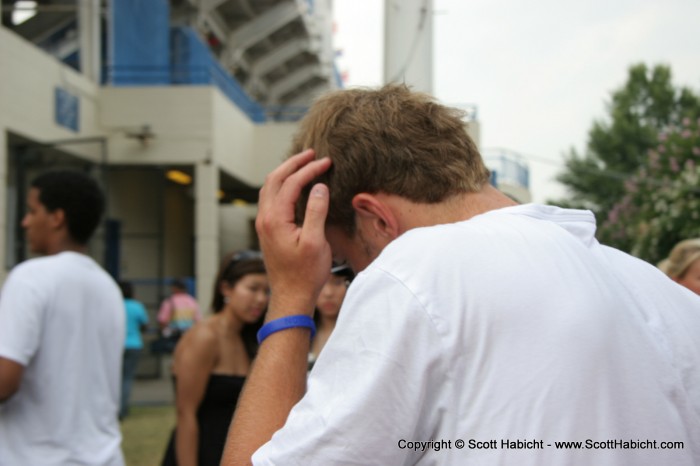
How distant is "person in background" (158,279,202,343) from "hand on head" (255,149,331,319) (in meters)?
10.6

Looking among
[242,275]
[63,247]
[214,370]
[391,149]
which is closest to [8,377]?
[63,247]

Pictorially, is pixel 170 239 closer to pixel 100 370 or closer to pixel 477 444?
pixel 100 370

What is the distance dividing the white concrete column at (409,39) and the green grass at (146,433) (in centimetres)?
464

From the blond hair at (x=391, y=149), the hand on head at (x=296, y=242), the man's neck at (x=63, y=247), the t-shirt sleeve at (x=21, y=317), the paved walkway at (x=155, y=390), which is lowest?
the paved walkway at (x=155, y=390)

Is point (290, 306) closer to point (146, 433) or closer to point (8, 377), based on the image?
point (8, 377)

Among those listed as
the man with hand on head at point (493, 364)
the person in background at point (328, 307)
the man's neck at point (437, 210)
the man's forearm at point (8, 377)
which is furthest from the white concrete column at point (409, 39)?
the man with hand on head at point (493, 364)

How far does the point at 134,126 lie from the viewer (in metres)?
13.7

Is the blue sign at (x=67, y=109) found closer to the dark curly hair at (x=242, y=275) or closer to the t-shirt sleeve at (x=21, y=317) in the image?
the dark curly hair at (x=242, y=275)

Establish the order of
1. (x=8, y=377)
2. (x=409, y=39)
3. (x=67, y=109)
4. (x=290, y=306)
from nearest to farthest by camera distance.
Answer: (x=290, y=306), (x=8, y=377), (x=409, y=39), (x=67, y=109)

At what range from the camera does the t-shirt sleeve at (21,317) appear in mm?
2861

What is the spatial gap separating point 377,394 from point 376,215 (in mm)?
401

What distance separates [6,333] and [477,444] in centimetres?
230

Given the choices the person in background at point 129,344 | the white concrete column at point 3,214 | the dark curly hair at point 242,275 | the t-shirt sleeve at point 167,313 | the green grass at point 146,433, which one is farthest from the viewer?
the t-shirt sleeve at point 167,313

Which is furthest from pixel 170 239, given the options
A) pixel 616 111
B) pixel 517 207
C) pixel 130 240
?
pixel 616 111
